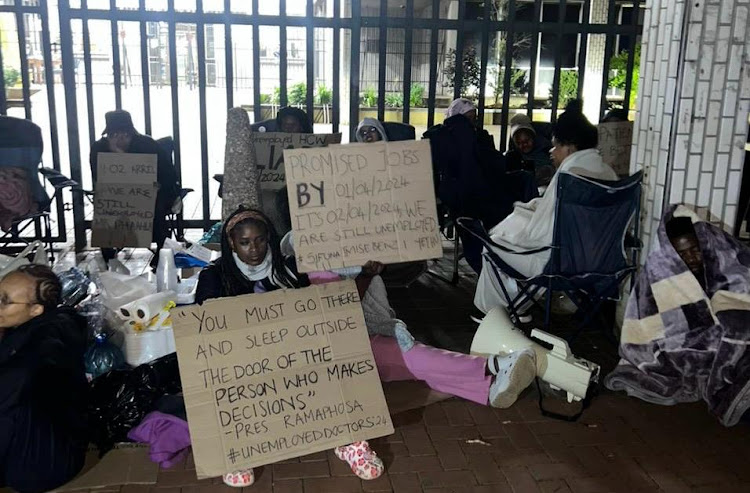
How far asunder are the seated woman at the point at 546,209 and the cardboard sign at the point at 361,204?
3.49 feet

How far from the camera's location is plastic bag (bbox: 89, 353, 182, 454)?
3260 millimetres

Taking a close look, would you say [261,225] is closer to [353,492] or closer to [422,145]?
[422,145]

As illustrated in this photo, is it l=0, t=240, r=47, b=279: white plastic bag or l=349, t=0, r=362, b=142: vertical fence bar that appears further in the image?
l=349, t=0, r=362, b=142: vertical fence bar

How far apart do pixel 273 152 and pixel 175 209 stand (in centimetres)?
107

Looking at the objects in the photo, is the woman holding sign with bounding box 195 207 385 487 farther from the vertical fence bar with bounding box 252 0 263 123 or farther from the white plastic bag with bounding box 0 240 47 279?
the vertical fence bar with bounding box 252 0 263 123

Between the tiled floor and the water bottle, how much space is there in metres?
1.26

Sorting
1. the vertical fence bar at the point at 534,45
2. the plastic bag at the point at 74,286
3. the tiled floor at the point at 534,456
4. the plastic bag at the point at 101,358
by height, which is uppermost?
the vertical fence bar at the point at 534,45

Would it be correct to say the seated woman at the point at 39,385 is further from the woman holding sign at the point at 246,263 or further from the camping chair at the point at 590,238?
the camping chair at the point at 590,238

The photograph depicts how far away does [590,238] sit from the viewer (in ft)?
13.8

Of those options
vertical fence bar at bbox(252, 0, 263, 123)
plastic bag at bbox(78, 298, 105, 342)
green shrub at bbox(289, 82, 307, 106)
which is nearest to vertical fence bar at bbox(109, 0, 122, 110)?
vertical fence bar at bbox(252, 0, 263, 123)

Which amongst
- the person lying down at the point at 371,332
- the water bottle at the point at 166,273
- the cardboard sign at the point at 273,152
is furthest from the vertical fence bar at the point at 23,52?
the person lying down at the point at 371,332

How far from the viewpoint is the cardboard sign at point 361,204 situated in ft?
11.0

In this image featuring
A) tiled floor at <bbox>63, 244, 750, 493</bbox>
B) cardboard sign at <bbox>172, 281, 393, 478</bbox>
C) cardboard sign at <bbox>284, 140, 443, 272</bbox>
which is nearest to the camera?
cardboard sign at <bbox>172, 281, 393, 478</bbox>

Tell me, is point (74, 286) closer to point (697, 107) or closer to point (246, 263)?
point (246, 263)
